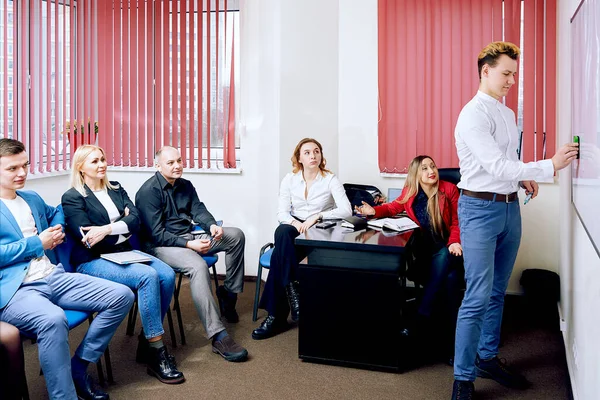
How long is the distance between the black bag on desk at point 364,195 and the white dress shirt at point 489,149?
5.60 feet

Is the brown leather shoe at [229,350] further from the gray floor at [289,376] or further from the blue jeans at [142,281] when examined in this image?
the blue jeans at [142,281]

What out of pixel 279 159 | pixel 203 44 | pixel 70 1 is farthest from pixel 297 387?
pixel 70 1

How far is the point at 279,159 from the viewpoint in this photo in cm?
497

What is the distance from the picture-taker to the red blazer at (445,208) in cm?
391

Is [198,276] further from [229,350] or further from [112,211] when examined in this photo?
[112,211]

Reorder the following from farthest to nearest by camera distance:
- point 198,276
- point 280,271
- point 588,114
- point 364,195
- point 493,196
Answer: point 364,195, point 280,271, point 198,276, point 493,196, point 588,114

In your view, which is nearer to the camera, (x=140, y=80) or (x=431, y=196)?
(x=431, y=196)

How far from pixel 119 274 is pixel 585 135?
7.91 ft

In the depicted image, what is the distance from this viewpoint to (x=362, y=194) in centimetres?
470

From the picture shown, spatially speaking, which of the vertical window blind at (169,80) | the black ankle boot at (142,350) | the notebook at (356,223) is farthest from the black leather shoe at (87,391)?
the vertical window blind at (169,80)

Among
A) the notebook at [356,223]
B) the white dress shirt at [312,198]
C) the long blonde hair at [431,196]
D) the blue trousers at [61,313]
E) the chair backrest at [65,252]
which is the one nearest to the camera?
the blue trousers at [61,313]

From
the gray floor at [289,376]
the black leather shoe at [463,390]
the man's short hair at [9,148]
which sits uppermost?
the man's short hair at [9,148]

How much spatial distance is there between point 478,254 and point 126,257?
1.91 meters

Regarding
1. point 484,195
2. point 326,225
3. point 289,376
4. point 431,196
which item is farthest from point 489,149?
point 289,376
